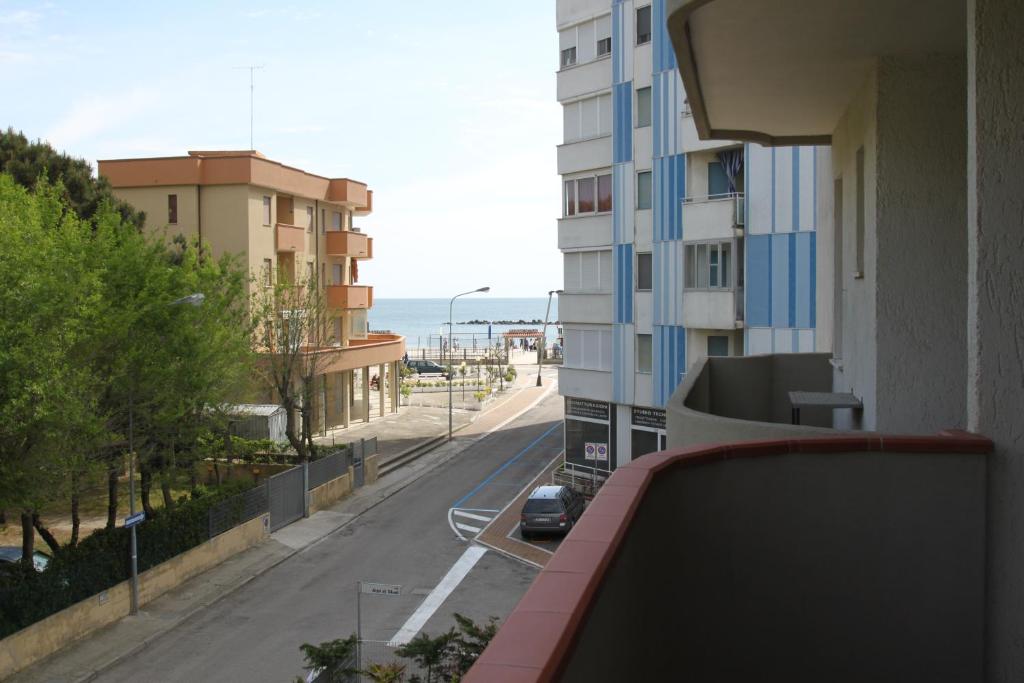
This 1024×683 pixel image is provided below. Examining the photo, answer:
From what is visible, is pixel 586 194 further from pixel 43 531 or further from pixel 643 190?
pixel 43 531

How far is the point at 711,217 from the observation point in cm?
3162

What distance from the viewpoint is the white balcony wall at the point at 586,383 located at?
35.9m

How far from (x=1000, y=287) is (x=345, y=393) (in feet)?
160

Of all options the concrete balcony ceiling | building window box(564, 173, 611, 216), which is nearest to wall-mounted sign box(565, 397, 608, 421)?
building window box(564, 173, 611, 216)

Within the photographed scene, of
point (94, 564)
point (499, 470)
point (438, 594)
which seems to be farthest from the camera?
point (499, 470)

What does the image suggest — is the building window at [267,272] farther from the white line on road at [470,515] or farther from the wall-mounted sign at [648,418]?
the wall-mounted sign at [648,418]

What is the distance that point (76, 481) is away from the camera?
21.1 m

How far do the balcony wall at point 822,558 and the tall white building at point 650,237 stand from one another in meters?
25.3

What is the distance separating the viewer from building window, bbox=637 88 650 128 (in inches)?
1324

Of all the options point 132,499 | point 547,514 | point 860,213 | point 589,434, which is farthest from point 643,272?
point 860,213

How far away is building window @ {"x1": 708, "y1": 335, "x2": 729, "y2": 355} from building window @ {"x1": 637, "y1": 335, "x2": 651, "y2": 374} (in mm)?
2381

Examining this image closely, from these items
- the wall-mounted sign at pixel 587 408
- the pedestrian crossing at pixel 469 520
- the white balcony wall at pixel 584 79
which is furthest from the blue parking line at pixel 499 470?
the white balcony wall at pixel 584 79

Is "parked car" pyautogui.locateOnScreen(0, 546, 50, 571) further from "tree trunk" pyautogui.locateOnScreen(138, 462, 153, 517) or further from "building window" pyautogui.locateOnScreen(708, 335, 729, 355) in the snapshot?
"building window" pyautogui.locateOnScreen(708, 335, 729, 355)

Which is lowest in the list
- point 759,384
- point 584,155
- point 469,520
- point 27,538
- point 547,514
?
point 469,520
